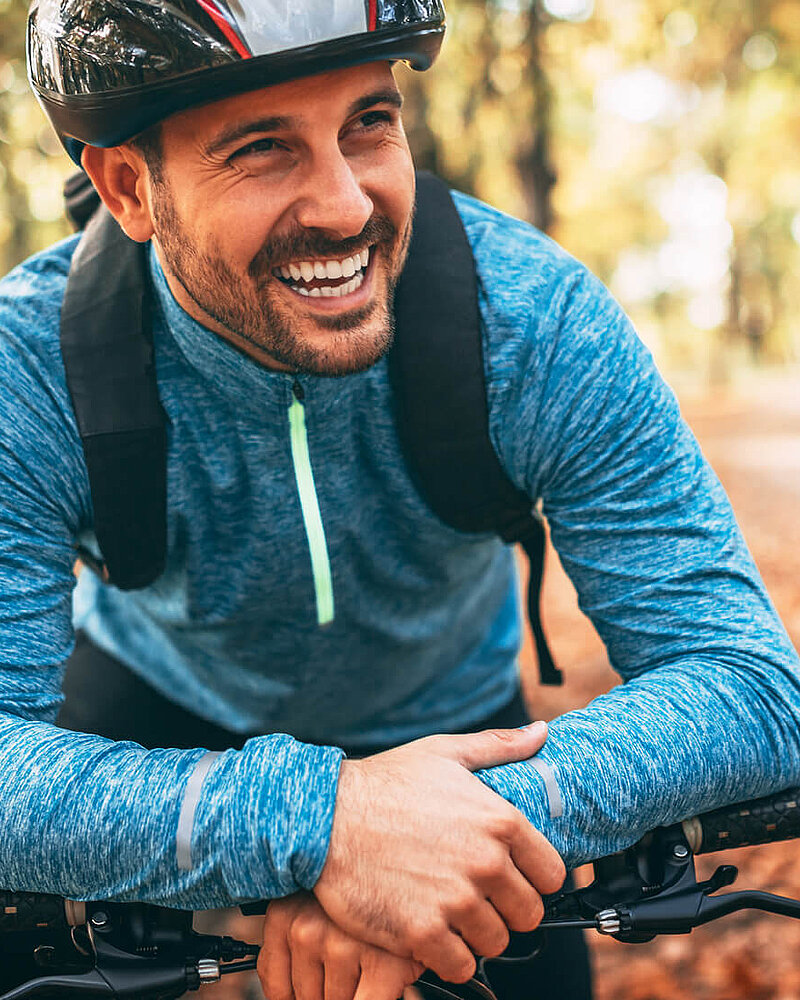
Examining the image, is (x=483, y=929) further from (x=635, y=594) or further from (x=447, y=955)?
(x=635, y=594)

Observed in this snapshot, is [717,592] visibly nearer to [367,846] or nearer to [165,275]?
[367,846]

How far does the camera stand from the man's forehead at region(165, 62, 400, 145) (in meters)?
1.89

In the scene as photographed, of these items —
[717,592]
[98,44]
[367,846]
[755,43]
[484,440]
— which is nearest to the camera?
[367,846]

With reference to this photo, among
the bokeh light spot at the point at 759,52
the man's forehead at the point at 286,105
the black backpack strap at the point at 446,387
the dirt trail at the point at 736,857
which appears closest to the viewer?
the man's forehead at the point at 286,105

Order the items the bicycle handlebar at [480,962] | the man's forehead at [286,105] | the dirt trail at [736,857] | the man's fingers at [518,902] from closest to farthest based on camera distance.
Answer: the bicycle handlebar at [480,962], the man's fingers at [518,902], the man's forehead at [286,105], the dirt trail at [736,857]

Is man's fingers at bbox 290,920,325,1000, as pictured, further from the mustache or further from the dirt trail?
the dirt trail

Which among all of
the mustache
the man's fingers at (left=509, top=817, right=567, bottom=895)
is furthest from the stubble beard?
the man's fingers at (left=509, top=817, right=567, bottom=895)

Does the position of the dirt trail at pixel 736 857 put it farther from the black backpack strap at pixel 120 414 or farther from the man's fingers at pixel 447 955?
the black backpack strap at pixel 120 414

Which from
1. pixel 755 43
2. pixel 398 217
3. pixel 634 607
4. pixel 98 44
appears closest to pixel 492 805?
pixel 634 607

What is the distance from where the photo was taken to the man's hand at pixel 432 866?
160 cm

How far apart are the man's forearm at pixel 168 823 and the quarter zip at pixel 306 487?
0.70 m

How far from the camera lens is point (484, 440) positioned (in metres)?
2.16

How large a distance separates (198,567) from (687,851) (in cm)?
127

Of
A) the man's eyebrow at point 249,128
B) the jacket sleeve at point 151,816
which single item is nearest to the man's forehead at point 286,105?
the man's eyebrow at point 249,128
